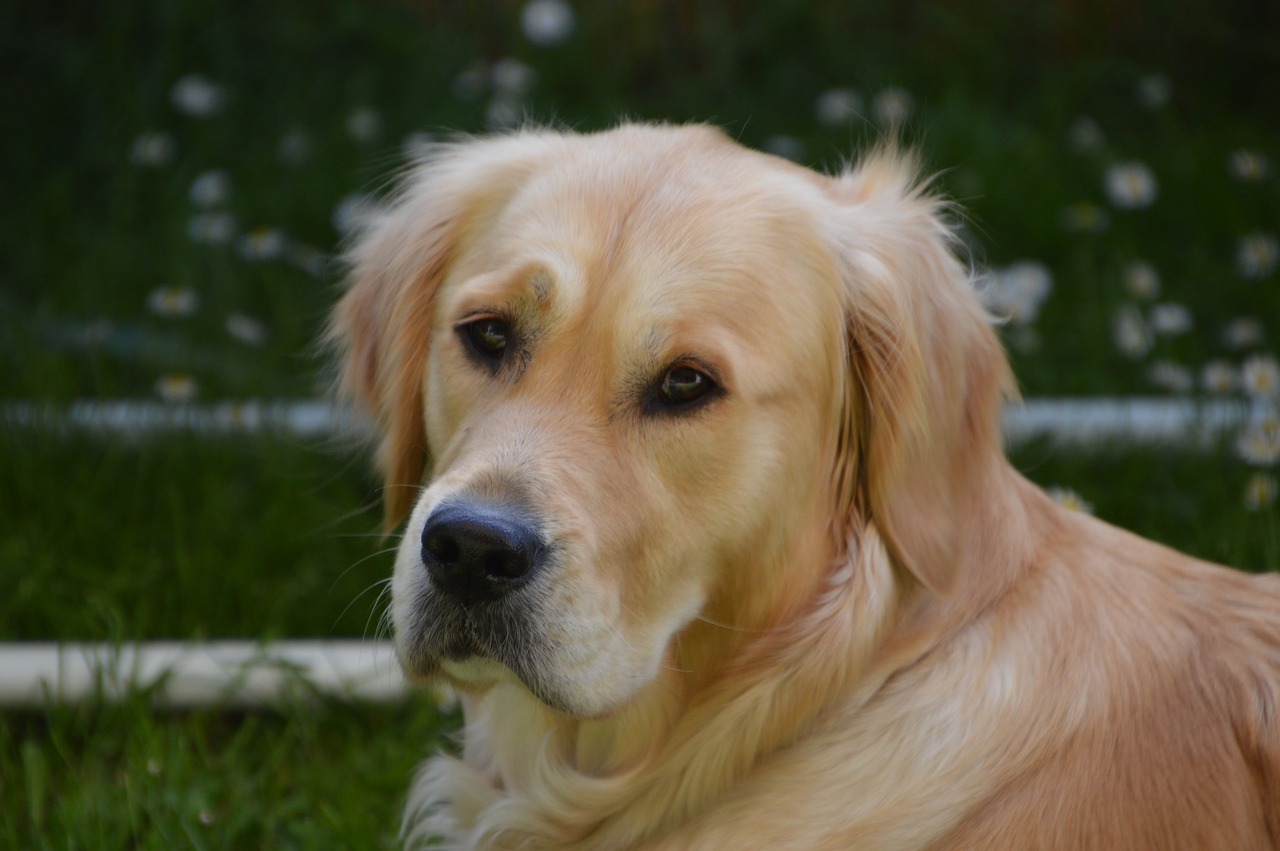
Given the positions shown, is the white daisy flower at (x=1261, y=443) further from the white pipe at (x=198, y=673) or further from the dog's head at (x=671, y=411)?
the white pipe at (x=198, y=673)

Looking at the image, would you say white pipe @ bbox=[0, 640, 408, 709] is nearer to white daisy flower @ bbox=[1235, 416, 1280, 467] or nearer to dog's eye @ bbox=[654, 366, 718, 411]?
dog's eye @ bbox=[654, 366, 718, 411]

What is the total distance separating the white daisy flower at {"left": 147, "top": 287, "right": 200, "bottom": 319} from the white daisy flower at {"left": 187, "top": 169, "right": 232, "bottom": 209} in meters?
0.62

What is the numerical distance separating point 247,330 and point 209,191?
1.00 meters

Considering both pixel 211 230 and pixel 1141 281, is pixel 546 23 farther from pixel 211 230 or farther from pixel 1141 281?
pixel 1141 281

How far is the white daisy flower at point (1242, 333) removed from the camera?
489 centimetres

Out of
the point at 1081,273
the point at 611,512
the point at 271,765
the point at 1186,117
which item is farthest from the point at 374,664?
the point at 1186,117

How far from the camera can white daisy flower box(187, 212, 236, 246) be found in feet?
17.3

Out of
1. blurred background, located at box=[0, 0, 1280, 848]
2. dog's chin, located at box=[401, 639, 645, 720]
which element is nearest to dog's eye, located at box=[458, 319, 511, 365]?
dog's chin, located at box=[401, 639, 645, 720]

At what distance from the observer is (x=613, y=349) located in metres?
2.32

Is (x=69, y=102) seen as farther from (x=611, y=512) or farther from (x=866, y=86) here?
(x=611, y=512)

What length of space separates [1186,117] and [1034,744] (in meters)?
5.26

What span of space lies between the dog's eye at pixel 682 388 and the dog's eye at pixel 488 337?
1.01 ft

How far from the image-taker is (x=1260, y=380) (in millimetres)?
4430

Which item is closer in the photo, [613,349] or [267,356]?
[613,349]
